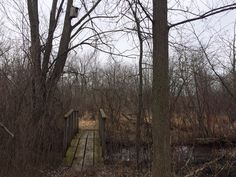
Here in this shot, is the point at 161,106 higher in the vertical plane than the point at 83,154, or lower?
higher

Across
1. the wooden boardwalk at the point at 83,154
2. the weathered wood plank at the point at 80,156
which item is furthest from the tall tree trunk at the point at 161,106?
the weathered wood plank at the point at 80,156

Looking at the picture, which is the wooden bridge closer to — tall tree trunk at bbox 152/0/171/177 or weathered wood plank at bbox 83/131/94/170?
weathered wood plank at bbox 83/131/94/170

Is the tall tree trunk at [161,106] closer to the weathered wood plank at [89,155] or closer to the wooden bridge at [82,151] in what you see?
the wooden bridge at [82,151]

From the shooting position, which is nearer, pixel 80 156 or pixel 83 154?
pixel 80 156

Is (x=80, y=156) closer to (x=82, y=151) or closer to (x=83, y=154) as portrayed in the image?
(x=83, y=154)

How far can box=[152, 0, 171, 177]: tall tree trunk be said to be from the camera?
4625mm

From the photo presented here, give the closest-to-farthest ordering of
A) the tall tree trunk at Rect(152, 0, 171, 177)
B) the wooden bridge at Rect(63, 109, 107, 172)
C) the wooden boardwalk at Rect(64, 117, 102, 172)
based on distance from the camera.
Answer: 1. the tall tree trunk at Rect(152, 0, 171, 177)
2. the wooden boardwalk at Rect(64, 117, 102, 172)
3. the wooden bridge at Rect(63, 109, 107, 172)

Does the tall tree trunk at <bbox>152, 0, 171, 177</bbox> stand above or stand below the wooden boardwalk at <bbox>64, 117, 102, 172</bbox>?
above

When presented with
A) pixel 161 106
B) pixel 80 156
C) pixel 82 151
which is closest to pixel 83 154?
pixel 80 156

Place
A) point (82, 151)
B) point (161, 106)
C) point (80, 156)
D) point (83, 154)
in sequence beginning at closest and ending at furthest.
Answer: point (161, 106) < point (80, 156) < point (83, 154) < point (82, 151)

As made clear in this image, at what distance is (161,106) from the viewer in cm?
462

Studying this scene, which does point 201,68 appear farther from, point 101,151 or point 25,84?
point 25,84

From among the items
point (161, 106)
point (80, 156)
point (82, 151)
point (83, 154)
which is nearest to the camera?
point (161, 106)

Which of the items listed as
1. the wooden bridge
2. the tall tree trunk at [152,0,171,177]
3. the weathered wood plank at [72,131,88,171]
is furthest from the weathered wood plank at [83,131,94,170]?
the tall tree trunk at [152,0,171,177]
